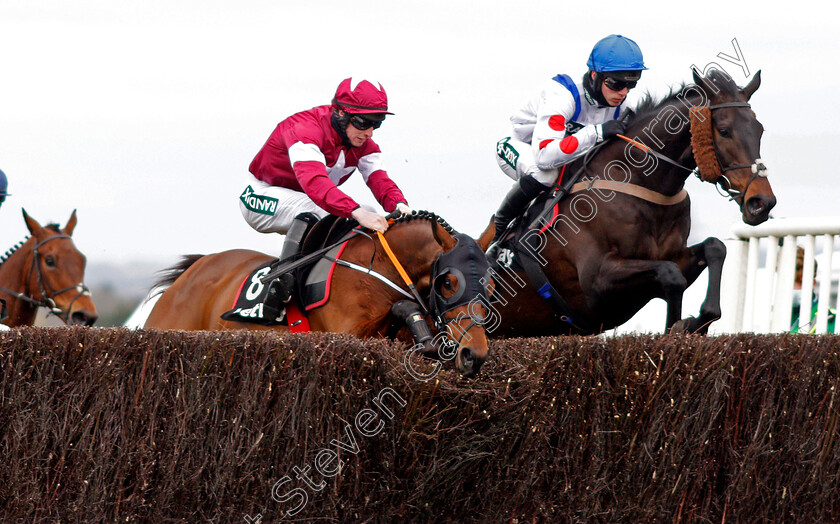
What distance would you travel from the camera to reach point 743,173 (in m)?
5.19

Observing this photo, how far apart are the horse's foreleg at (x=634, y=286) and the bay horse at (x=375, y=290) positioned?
3.91 feet

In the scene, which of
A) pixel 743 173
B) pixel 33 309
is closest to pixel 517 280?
pixel 743 173

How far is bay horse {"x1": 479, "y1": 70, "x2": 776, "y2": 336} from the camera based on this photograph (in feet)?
17.1

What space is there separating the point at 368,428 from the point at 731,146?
105 inches

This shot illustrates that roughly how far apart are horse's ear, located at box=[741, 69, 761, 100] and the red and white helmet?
76.5 inches

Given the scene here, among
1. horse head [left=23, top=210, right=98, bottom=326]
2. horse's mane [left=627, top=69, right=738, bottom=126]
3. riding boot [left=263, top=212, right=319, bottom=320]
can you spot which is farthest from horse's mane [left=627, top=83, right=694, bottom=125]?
horse head [left=23, top=210, right=98, bottom=326]

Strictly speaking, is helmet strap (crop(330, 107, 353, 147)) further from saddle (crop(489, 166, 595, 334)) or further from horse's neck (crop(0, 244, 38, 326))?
horse's neck (crop(0, 244, 38, 326))

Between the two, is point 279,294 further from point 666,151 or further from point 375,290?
point 666,151

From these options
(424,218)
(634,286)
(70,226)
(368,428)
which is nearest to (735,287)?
(634,286)

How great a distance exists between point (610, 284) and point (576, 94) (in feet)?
3.78

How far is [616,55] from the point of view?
5.58m

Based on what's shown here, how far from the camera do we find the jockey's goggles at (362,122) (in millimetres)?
5109

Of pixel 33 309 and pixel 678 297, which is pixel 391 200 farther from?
pixel 33 309

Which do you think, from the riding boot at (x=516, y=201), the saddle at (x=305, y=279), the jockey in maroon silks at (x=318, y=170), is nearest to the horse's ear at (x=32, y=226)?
the jockey in maroon silks at (x=318, y=170)
